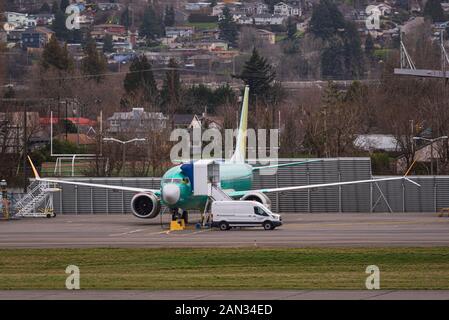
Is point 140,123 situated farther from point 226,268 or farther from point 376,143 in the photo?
point 226,268

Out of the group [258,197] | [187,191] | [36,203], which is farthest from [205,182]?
[36,203]

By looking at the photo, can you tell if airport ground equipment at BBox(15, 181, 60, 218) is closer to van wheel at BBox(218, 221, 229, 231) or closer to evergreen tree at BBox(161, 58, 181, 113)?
van wheel at BBox(218, 221, 229, 231)

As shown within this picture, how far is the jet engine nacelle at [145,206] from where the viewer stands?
229 ft

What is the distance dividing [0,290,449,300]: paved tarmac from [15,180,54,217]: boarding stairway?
4245cm

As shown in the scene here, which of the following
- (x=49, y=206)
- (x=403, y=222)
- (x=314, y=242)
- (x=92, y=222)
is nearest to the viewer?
(x=314, y=242)

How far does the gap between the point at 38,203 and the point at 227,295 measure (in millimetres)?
46035

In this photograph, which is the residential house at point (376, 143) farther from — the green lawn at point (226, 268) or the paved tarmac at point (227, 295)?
the paved tarmac at point (227, 295)

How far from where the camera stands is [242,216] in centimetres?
6366

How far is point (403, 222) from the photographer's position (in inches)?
2662

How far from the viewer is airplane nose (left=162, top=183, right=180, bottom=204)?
65.6 metres

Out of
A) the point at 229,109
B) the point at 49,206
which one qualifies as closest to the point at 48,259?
the point at 49,206

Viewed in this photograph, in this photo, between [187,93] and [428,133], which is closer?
[428,133]
